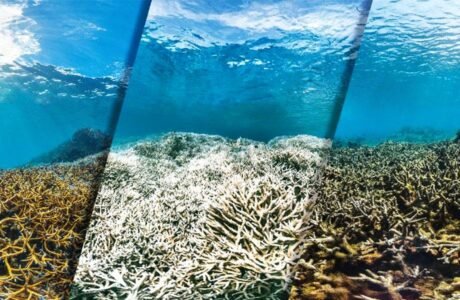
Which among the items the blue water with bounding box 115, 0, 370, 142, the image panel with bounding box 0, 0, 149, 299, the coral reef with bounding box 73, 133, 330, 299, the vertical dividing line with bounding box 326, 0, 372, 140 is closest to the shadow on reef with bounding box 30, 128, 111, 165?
the image panel with bounding box 0, 0, 149, 299

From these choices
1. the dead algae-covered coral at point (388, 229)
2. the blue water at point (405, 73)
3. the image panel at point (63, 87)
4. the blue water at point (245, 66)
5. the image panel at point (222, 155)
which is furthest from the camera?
the image panel at point (63, 87)

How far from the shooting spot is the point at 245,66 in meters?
3.91

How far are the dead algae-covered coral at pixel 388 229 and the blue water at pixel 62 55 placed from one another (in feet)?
7.63

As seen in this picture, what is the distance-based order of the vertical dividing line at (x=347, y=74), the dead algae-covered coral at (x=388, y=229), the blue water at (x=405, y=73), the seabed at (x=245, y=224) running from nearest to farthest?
the dead algae-covered coral at (x=388, y=229) → the seabed at (x=245, y=224) → the blue water at (x=405, y=73) → the vertical dividing line at (x=347, y=74)

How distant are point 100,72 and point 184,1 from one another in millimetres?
1161

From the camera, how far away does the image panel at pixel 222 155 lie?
8.81 ft

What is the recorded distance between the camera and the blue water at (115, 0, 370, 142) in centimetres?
312

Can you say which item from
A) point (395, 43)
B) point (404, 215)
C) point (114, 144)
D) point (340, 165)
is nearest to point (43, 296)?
point (114, 144)

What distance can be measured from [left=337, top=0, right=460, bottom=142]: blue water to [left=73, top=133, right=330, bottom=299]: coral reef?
422mm

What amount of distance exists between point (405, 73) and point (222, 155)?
5.41 feet

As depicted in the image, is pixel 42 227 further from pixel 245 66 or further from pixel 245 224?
pixel 245 66

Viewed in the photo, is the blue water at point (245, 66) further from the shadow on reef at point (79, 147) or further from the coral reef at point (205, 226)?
the coral reef at point (205, 226)

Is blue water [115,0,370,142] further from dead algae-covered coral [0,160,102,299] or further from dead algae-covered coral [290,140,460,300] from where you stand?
dead algae-covered coral [0,160,102,299]

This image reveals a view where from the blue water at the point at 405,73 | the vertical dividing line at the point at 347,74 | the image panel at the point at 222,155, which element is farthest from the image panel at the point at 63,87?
the blue water at the point at 405,73
